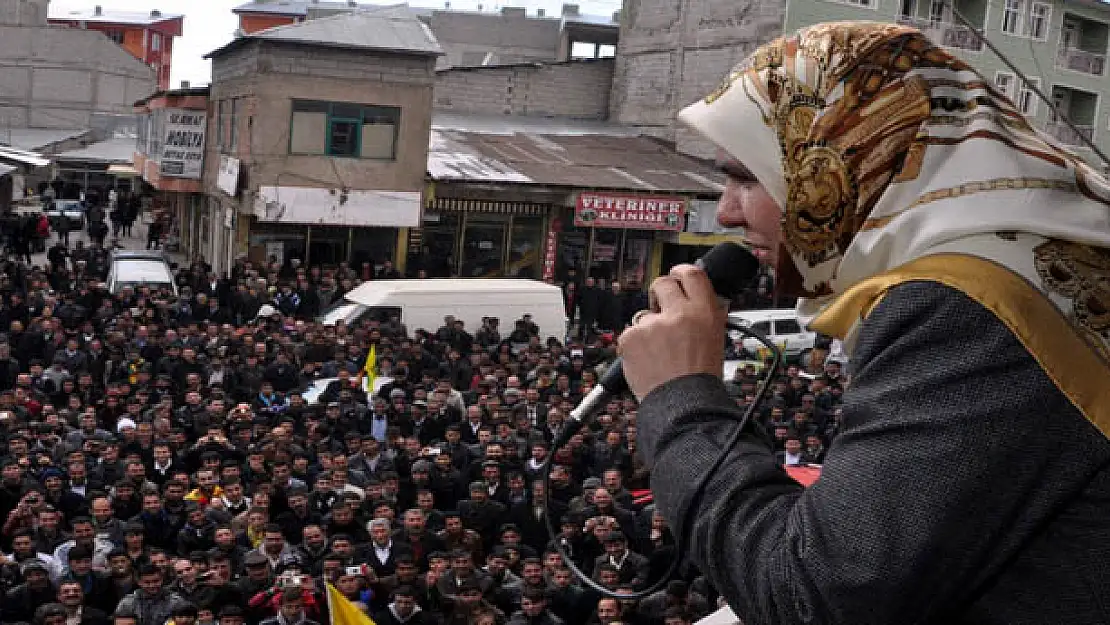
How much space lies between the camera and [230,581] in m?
8.33

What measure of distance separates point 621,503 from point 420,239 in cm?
1733

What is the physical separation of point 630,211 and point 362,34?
7322mm

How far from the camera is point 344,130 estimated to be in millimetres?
25625

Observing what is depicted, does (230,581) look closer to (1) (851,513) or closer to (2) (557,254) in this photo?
(1) (851,513)

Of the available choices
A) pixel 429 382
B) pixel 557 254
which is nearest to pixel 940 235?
pixel 429 382

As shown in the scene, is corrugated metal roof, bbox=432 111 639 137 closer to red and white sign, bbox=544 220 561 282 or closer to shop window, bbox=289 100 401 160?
red and white sign, bbox=544 220 561 282

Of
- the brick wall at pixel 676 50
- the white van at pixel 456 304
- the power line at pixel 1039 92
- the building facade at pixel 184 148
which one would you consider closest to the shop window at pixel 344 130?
the building facade at pixel 184 148

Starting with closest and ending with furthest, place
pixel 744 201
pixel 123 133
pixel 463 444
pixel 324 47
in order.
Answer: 1. pixel 744 201
2. pixel 463 444
3. pixel 324 47
4. pixel 123 133

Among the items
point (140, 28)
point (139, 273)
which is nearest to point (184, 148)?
point (139, 273)

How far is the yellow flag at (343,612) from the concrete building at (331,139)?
18.8 m

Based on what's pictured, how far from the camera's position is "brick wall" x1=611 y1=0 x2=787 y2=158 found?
29969 mm

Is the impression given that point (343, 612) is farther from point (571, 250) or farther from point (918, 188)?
point (571, 250)

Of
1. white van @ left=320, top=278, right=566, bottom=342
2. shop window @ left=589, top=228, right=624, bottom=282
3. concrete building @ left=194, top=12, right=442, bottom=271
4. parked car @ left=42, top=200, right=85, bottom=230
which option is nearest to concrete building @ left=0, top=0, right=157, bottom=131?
parked car @ left=42, top=200, right=85, bottom=230

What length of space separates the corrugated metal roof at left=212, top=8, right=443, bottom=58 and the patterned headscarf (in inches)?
963
